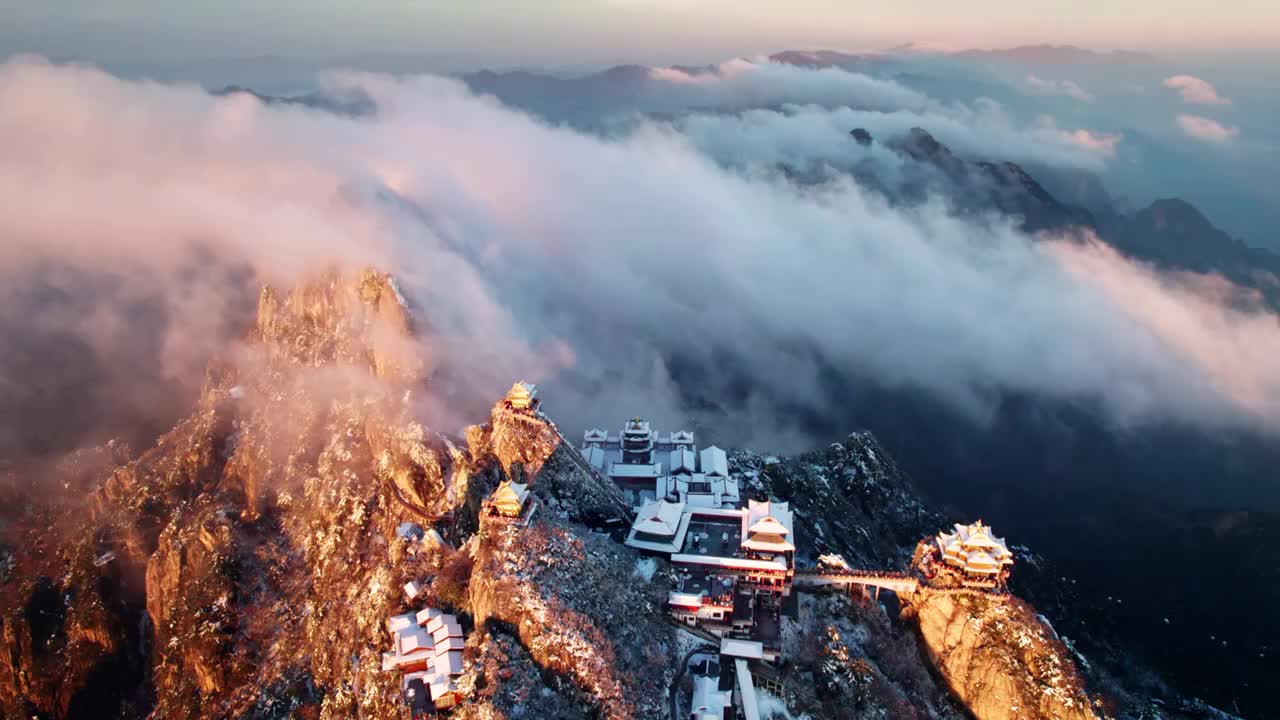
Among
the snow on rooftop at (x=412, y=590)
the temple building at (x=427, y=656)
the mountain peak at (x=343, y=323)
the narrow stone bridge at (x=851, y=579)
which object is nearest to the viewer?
the temple building at (x=427, y=656)

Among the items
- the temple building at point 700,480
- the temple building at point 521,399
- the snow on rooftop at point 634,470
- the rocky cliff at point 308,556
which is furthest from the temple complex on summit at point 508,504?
the snow on rooftop at point 634,470

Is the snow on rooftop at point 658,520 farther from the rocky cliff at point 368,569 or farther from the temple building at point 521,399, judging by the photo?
the temple building at point 521,399

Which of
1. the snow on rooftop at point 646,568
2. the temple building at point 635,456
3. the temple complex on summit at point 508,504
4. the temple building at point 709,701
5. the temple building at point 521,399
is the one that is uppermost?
the temple building at point 521,399

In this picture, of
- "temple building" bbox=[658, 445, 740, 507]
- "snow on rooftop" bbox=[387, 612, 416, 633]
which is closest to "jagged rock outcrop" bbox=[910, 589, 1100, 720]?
"temple building" bbox=[658, 445, 740, 507]

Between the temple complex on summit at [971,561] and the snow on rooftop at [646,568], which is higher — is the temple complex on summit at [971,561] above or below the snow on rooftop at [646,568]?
above

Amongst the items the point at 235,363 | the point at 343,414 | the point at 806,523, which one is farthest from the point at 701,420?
the point at 235,363

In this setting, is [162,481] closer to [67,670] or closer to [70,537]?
[70,537]

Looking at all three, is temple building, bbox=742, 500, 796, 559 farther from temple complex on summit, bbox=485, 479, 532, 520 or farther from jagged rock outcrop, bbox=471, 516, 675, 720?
temple complex on summit, bbox=485, 479, 532, 520

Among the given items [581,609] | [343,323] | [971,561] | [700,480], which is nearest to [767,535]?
[971,561]
